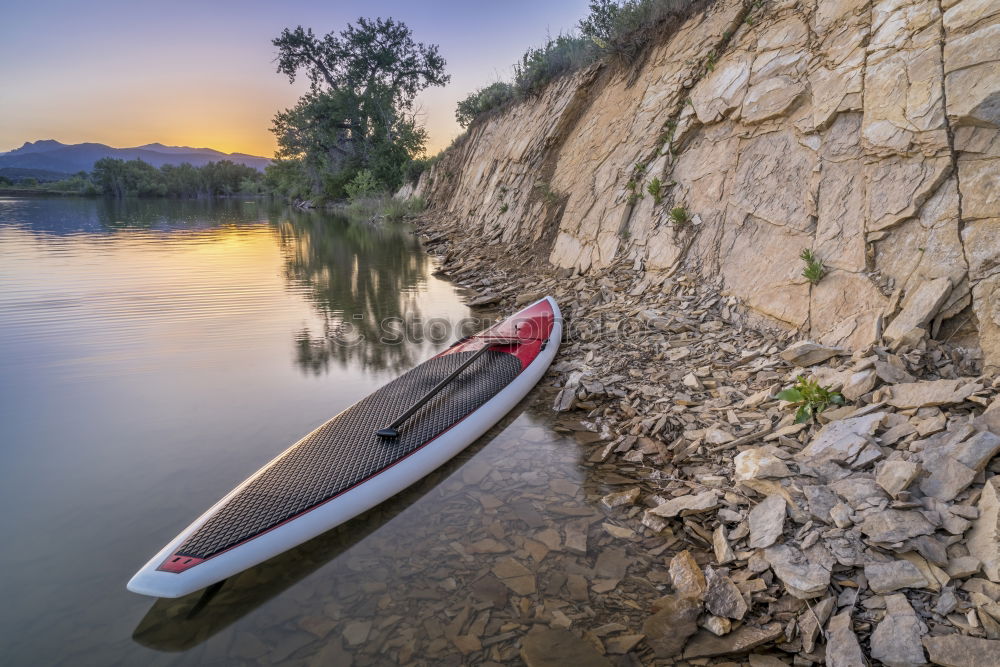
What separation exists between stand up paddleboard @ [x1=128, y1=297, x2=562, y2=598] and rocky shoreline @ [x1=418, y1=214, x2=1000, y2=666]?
3.56 ft

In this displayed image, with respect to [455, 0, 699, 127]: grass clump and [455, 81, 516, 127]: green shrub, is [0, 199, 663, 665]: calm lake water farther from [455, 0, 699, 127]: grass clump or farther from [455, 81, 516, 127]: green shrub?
[455, 81, 516, 127]: green shrub

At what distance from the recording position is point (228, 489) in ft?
13.5

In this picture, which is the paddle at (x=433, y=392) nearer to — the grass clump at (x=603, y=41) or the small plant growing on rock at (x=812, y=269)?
the small plant growing on rock at (x=812, y=269)

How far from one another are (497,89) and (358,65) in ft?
81.7

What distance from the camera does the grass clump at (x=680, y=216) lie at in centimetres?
743

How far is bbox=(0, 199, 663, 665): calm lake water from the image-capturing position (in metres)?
2.84

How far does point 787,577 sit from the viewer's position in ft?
8.89

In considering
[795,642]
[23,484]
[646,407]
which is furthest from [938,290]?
[23,484]

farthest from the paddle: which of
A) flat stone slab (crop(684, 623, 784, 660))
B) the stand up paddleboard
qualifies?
flat stone slab (crop(684, 623, 784, 660))

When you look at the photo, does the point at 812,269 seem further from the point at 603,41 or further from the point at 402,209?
the point at 402,209

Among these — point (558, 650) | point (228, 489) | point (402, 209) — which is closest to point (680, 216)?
point (558, 650)

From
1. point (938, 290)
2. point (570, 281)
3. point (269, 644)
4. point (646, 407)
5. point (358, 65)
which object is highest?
point (358, 65)

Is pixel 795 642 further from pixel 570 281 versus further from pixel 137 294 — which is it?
pixel 137 294

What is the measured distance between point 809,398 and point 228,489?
4657 mm
